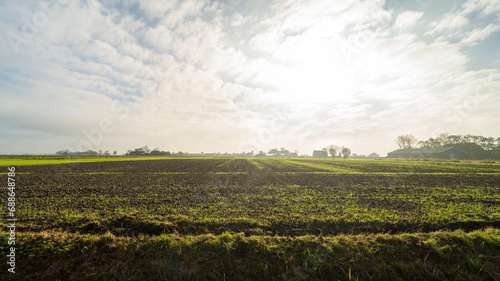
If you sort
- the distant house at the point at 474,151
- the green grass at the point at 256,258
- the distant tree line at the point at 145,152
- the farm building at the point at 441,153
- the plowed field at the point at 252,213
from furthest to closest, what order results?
1. the distant tree line at the point at 145,152
2. the farm building at the point at 441,153
3. the distant house at the point at 474,151
4. the plowed field at the point at 252,213
5. the green grass at the point at 256,258

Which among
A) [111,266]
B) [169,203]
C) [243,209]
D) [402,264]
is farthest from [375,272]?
[169,203]

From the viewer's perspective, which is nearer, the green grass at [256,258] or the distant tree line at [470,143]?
the green grass at [256,258]

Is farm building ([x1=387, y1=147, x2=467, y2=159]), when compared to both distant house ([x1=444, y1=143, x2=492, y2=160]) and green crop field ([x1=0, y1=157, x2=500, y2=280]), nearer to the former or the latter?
distant house ([x1=444, y1=143, x2=492, y2=160])

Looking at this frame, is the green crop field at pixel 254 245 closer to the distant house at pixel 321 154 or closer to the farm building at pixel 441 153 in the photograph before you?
the farm building at pixel 441 153

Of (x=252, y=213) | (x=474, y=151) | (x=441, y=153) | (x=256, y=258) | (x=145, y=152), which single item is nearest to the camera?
(x=256, y=258)

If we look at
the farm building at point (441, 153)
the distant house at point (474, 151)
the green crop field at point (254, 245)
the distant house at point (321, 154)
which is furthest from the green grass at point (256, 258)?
the distant house at point (321, 154)

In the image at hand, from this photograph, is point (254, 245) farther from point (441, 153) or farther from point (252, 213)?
point (441, 153)

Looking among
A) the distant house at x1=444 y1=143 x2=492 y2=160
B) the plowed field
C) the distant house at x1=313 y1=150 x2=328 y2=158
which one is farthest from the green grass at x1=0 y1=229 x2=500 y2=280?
the distant house at x1=313 y1=150 x2=328 y2=158

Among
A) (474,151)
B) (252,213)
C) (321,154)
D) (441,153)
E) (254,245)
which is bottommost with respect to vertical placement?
(321,154)

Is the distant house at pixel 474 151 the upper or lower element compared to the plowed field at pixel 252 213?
upper

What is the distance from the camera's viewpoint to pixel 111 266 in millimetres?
6051

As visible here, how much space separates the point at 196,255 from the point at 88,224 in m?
6.35

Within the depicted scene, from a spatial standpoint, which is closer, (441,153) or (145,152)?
(441,153)

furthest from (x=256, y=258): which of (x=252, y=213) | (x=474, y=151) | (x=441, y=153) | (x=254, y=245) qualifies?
(x=474, y=151)
